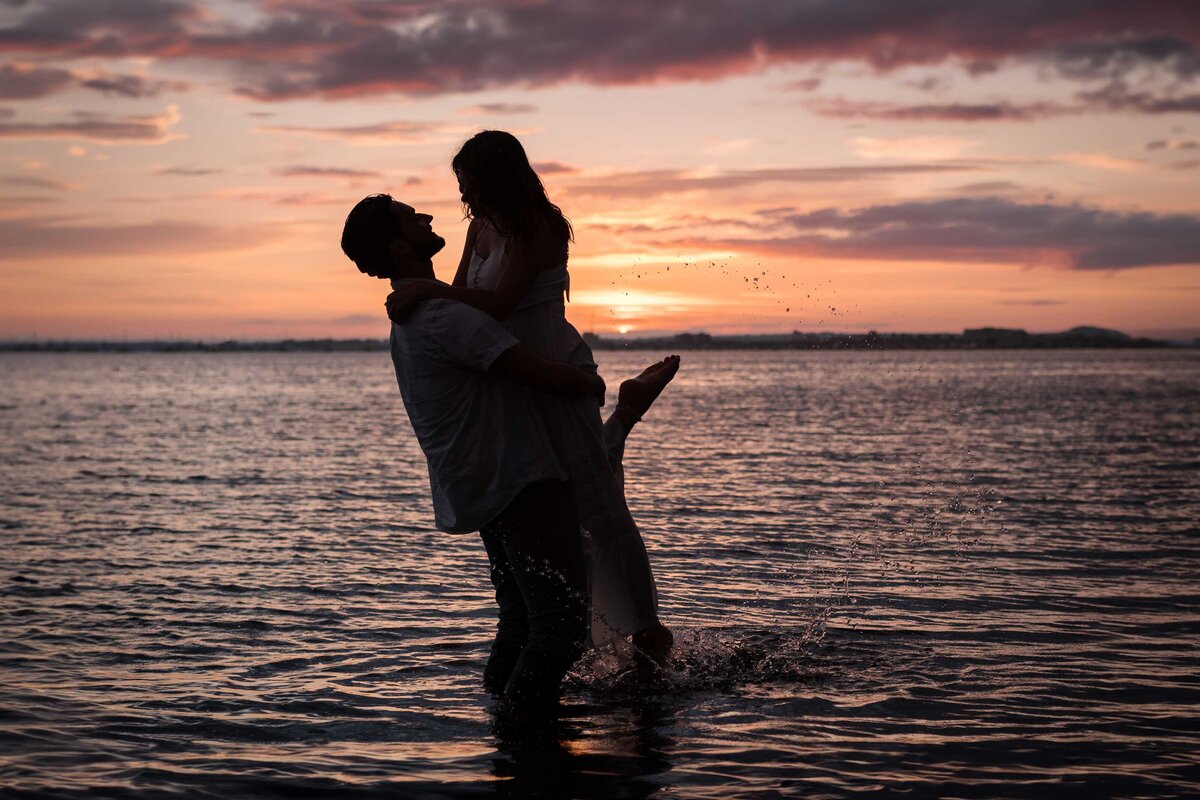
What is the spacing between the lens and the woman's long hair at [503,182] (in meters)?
4.88

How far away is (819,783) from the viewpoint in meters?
5.14

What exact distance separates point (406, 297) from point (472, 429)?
0.65 meters

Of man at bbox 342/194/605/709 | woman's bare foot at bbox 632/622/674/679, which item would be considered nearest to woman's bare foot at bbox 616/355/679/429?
man at bbox 342/194/605/709

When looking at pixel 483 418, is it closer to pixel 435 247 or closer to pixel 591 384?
pixel 591 384

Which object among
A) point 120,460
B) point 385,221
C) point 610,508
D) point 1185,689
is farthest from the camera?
point 120,460

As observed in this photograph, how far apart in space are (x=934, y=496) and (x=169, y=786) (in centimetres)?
1542

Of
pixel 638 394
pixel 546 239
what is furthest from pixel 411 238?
pixel 638 394

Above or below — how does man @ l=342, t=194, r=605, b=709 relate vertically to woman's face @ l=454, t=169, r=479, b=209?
below

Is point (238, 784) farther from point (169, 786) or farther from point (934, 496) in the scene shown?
point (934, 496)

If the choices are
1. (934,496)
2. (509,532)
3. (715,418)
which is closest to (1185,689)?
(509,532)

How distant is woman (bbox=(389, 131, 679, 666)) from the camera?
4.91 metres

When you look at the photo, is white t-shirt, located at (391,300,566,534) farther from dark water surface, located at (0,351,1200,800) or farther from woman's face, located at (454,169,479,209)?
dark water surface, located at (0,351,1200,800)

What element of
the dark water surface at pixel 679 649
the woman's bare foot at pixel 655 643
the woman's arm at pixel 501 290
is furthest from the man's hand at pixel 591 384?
the dark water surface at pixel 679 649

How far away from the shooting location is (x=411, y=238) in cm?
509
